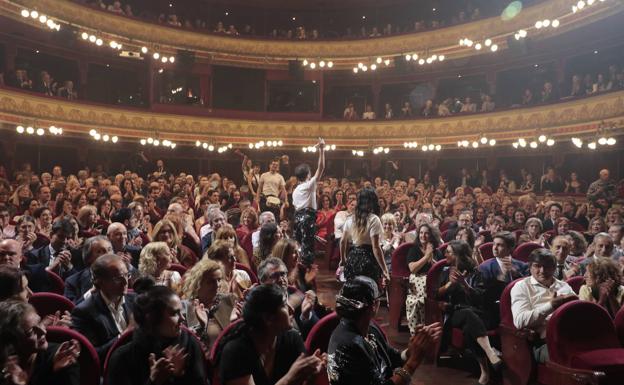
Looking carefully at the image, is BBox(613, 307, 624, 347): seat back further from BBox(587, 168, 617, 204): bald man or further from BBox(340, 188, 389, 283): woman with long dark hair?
BBox(587, 168, 617, 204): bald man

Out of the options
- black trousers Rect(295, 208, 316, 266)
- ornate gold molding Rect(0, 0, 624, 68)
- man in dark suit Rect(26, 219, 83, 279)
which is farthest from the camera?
ornate gold molding Rect(0, 0, 624, 68)

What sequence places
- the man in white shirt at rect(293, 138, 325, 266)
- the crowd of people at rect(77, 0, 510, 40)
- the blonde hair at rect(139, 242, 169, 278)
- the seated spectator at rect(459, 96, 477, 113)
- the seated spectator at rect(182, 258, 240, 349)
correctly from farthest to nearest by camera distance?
the crowd of people at rect(77, 0, 510, 40)
the seated spectator at rect(459, 96, 477, 113)
the man in white shirt at rect(293, 138, 325, 266)
the blonde hair at rect(139, 242, 169, 278)
the seated spectator at rect(182, 258, 240, 349)

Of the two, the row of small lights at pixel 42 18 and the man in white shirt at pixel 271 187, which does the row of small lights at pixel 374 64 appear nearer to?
the row of small lights at pixel 42 18

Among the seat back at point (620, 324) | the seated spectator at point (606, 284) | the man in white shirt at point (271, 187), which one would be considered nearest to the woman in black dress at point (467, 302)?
the seated spectator at point (606, 284)

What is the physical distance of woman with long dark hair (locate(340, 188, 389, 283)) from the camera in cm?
532

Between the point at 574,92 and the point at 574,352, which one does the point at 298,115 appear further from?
the point at 574,352

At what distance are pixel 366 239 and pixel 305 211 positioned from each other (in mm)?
1618

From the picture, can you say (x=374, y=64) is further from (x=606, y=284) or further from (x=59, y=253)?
(x=606, y=284)

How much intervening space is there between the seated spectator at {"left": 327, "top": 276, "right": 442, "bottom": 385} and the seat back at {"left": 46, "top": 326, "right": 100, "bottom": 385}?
1.22 m

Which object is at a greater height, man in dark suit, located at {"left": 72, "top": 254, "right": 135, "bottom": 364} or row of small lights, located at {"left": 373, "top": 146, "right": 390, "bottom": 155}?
row of small lights, located at {"left": 373, "top": 146, "right": 390, "bottom": 155}

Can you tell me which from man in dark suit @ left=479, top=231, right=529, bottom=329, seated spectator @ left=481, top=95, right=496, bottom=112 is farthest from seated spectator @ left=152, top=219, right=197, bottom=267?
seated spectator @ left=481, top=95, right=496, bottom=112

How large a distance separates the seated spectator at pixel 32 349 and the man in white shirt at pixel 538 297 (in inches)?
120

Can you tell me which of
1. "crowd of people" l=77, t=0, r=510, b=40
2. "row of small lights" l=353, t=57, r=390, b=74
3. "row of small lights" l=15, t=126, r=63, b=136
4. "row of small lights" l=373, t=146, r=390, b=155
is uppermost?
"crowd of people" l=77, t=0, r=510, b=40

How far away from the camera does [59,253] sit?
4777 mm
